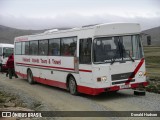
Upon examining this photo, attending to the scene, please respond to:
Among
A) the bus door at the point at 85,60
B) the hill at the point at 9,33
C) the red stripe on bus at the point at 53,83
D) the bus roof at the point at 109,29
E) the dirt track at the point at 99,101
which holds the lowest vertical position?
the dirt track at the point at 99,101

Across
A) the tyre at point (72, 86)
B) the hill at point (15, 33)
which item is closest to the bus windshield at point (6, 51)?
the tyre at point (72, 86)

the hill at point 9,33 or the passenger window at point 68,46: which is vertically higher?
the hill at point 9,33

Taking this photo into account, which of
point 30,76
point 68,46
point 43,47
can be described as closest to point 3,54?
point 30,76

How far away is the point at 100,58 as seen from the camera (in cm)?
1298

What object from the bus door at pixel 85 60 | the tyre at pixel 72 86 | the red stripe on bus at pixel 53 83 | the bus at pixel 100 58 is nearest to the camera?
the bus at pixel 100 58

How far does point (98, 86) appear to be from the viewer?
12.9 meters

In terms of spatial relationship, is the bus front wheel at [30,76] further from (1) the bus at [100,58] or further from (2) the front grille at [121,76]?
(2) the front grille at [121,76]

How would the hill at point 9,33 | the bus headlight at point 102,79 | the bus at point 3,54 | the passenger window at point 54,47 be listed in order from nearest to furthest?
the bus headlight at point 102,79 → the passenger window at point 54,47 → the bus at point 3,54 → the hill at point 9,33

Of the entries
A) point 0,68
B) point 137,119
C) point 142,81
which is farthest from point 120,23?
point 0,68

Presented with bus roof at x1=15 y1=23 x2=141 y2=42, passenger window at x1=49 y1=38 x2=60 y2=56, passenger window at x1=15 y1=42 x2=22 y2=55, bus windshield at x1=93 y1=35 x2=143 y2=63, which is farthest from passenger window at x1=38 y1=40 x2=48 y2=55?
bus windshield at x1=93 y1=35 x2=143 y2=63

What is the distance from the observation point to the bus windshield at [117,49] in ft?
42.8

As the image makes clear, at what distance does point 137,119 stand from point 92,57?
4072 mm

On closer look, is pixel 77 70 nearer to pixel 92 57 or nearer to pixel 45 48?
pixel 92 57

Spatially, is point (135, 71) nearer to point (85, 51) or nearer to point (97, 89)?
point (97, 89)
